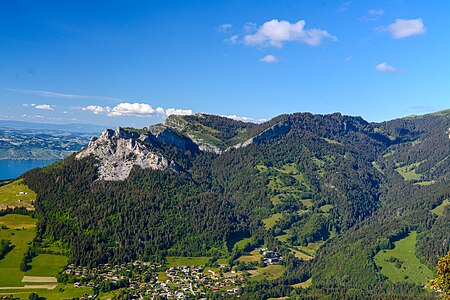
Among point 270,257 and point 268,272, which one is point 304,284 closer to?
point 268,272

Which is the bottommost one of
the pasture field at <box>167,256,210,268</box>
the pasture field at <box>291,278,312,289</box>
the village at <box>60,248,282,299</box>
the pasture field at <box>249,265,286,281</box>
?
the pasture field at <box>291,278,312,289</box>

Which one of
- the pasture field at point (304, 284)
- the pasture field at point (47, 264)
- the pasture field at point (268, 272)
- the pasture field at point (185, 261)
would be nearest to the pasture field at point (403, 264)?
the pasture field at point (304, 284)

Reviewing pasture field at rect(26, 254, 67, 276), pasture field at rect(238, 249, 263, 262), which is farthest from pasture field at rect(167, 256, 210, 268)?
pasture field at rect(26, 254, 67, 276)

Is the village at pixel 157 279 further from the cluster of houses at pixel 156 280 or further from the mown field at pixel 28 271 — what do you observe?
the mown field at pixel 28 271

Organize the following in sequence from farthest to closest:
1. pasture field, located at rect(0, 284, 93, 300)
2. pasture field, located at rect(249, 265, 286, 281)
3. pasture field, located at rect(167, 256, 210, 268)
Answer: pasture field, located at rect(167, 256, 210, 268)
pasture field, located at rect(249, 265, 286, 281)
pasture field, located at rect(0, 284, 93, 300)

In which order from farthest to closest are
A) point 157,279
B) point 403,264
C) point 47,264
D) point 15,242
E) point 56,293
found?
point 403,264 < point 15,242 < point 47,264 < point 157,279 < point 56,293

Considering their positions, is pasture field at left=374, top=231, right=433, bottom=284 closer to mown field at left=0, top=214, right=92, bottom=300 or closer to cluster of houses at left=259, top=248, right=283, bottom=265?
cluster of houses at left=259, top=248, right=283, bottom=265

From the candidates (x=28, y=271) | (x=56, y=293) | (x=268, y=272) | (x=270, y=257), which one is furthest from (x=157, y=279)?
(x=270, y=257)
